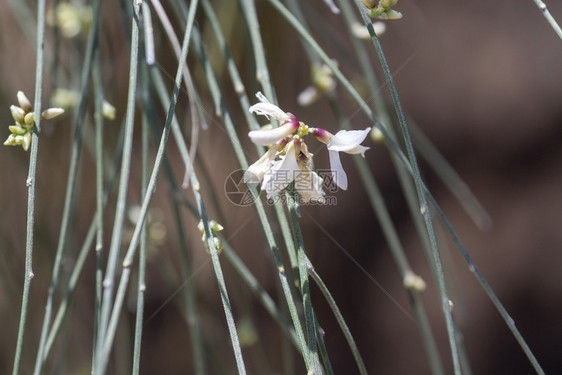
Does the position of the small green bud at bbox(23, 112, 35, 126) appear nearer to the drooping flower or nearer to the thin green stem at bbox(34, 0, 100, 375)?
the thin green stem at bbox(34, 0, 100, 375)

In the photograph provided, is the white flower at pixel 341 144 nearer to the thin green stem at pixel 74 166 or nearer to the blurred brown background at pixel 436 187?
the thin green stem at pixel 74 166

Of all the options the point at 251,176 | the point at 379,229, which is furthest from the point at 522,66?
the point at 251,176

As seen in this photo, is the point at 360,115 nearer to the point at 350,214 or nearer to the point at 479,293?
the point at 350,214

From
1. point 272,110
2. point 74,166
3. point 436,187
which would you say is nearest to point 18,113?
point 74,166

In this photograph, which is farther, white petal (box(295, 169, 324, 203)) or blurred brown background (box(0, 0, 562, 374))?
blurred brown background (box(0, 0, 562, 374))

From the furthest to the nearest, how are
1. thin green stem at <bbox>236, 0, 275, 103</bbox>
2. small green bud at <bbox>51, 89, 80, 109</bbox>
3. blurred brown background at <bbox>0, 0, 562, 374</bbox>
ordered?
blurred brown background at <bbox>0, 0, 562, 374</bbox>, small green bud at <bbox>51, 89, 80, 109</bbox>, thin green stem at <bbox>236, 0, 275, 103</bbox>

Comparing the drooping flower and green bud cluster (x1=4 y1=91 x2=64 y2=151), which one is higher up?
green bud cluster (x1=4 y1=91 x2=64 y2=151)

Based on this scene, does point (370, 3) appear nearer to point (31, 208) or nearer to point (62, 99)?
point (31, 208)

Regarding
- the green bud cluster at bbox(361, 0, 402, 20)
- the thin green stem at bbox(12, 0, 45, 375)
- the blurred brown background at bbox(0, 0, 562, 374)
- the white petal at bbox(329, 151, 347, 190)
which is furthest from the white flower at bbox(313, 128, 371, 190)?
the blurred brown background at bbox(0, 0, 562, 374)
